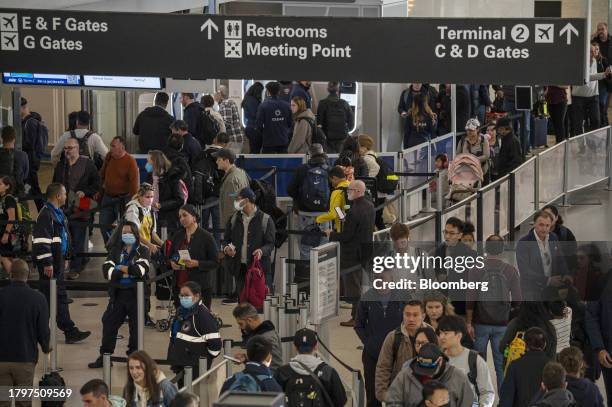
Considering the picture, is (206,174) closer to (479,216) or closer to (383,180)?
(383,180)

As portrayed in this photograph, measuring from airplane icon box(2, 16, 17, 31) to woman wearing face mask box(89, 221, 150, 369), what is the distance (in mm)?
2281

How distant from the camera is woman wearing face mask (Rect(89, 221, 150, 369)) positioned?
45.0 feet

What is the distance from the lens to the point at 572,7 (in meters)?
32.3

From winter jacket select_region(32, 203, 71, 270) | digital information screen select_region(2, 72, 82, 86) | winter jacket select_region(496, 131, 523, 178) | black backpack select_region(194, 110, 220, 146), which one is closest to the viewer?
winter jacket select_region(32, 203, 71, 270)

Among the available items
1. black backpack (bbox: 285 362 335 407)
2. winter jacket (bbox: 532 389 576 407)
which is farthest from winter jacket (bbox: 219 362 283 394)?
winter jacket (bbox: 532 389 576 407)

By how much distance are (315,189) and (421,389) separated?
297 inches

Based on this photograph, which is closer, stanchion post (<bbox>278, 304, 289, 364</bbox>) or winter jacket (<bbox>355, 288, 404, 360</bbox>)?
winter jacket (<bbox>355, 288, 404, 360</bbox>)

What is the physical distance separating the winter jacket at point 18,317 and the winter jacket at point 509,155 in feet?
31.5

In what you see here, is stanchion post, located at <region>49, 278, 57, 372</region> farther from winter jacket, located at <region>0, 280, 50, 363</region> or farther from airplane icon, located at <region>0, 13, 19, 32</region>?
airplane icon, located at <region>0, 13, 19, 32</region>

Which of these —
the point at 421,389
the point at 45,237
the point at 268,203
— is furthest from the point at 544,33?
the point at 268,203

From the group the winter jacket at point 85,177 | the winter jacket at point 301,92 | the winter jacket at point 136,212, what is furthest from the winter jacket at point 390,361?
the winter jacket at point 301,92

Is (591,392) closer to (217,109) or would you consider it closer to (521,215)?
(521,215)

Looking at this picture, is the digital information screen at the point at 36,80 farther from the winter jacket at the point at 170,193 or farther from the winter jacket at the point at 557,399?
the winter jacket at the point at 557,399

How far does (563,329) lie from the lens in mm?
12773
